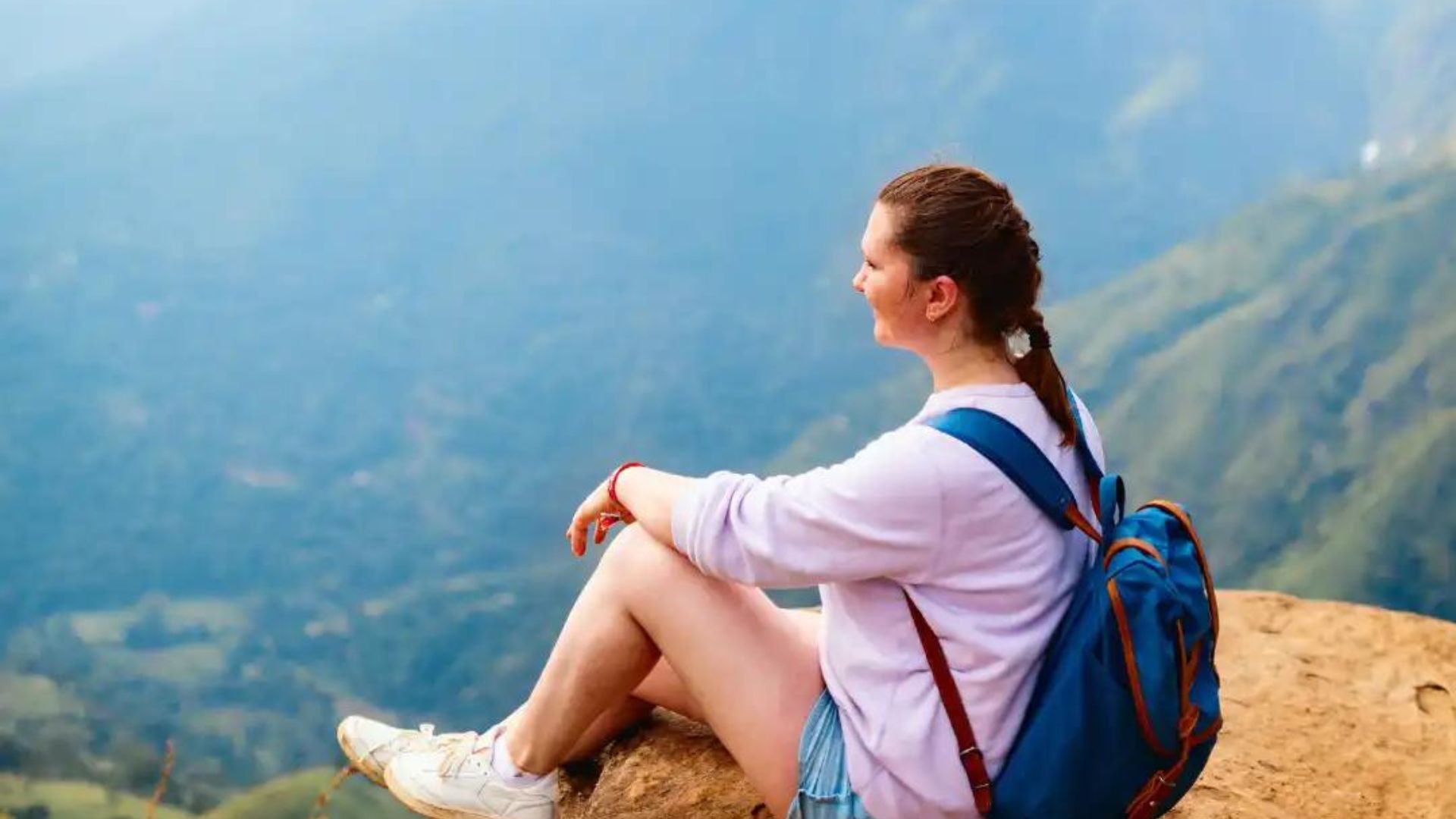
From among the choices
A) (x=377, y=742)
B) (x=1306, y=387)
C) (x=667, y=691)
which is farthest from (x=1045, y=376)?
(x=1306, y=387)

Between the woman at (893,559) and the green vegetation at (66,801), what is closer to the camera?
the woman at (893,559)

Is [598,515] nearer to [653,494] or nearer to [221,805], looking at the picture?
[653,494]

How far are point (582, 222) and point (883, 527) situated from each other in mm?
11121

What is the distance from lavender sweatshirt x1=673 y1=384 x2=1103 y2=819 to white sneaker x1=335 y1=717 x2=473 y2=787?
78cm

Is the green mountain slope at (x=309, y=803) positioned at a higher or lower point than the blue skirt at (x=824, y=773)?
higher

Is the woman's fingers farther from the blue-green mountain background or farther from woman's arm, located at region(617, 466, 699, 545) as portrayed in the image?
the blue-green mountain background

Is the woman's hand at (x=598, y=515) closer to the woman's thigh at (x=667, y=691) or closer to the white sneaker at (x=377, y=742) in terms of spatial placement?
the woman's thigh at (x=667, y=691)

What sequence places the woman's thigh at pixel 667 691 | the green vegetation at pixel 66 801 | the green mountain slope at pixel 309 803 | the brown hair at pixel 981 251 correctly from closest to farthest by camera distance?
the brown hair at pixel 981 251 < the woman's thigh at pixel 667 691 < the green vegetation at pixel 66 801 < the green mountain slope at pixel 309 803

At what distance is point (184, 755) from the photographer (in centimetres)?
827

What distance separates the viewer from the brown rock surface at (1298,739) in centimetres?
216

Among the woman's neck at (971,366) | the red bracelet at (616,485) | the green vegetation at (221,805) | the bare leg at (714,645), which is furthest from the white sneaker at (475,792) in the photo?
the green vegetation at (221,805)

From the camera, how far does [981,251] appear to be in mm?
1585

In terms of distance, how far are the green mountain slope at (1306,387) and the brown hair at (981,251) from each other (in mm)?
7087

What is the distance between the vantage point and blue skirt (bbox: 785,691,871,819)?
5.36 feet
